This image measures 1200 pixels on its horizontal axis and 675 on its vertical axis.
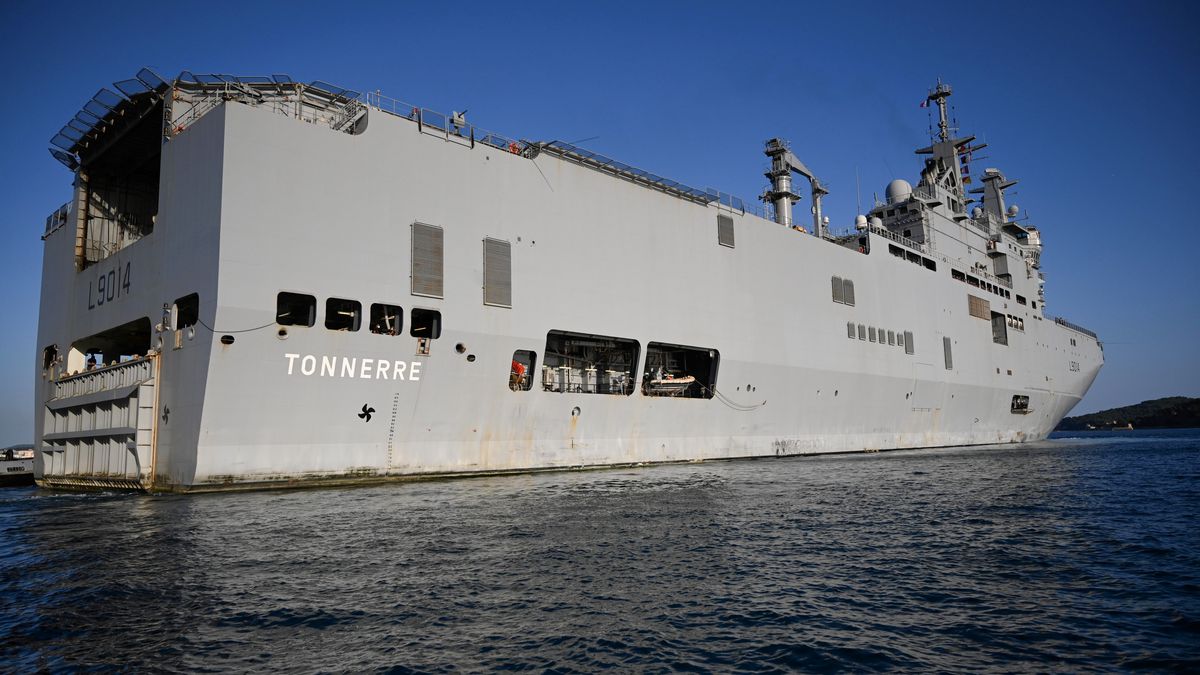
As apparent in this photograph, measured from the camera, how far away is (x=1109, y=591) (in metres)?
6.24

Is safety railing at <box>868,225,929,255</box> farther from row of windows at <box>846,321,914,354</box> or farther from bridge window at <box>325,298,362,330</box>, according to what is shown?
bridge window at <box>325,298,362,330</box>

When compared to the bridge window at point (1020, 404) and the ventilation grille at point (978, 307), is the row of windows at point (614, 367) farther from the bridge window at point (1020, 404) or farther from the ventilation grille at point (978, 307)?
the bridge window at point (1020, 404)

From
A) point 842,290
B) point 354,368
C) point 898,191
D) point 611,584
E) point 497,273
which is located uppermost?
point 898,191

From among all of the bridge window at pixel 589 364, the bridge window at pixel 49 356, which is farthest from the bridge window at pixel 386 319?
the bridge window at pixel 49 356

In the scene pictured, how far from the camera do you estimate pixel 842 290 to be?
27.5 m

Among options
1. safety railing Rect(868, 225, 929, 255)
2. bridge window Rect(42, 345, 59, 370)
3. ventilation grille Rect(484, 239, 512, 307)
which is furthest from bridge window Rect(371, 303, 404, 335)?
safety railing Rect(868, 225, 929, 255)

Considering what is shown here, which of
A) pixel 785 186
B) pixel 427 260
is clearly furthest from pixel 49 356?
pixel 785 186

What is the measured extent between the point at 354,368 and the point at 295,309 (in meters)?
2.09

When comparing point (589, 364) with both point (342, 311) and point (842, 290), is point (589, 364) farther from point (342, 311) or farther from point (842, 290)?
point (842, 290)

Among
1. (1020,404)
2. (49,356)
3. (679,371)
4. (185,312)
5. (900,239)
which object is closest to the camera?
(185,312)

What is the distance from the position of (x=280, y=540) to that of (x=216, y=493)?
6044 millimetres

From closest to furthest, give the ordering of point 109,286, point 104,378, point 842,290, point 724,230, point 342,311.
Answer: point 342,311 < point 104,378 < point 109,286 < point 724,230 < point 842,290

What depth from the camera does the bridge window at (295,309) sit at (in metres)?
14.9

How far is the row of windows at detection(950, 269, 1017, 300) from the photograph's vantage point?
3537 centimetres
